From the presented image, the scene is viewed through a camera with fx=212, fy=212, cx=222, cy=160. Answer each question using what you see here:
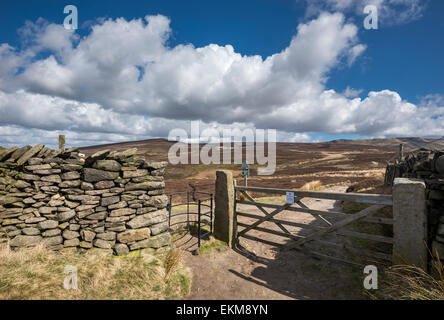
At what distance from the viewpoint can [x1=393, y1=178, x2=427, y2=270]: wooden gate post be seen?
390 cm

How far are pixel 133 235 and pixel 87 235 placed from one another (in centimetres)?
101

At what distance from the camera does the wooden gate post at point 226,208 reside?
6507mm

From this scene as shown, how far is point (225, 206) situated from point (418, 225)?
4.42m

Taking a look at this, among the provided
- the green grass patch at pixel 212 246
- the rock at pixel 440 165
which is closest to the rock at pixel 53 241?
the green grass patch at pixel 212 246

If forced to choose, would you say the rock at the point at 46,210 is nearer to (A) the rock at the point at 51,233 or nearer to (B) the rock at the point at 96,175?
(A) the rock at the point at 51,233

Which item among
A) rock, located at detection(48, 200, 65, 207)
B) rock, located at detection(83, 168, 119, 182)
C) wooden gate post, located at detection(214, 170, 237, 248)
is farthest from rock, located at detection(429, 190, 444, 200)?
rock, located at detection(48, 200, 65, 207)

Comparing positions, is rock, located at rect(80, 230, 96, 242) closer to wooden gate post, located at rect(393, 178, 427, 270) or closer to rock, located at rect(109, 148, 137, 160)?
rock, located at rect(109, 148, 137, 160)

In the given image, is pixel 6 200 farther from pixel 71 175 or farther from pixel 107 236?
pixel 107 236

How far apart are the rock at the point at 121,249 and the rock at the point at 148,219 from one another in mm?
463

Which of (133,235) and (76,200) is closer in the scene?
(76,200)

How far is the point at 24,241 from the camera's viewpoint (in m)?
4.60

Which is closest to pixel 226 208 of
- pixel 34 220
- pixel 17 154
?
pixel 34 220
